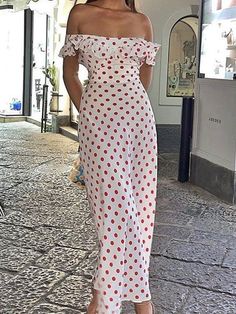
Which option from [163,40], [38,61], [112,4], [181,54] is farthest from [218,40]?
[38,61]

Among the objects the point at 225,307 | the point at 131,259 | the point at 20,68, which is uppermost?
the point at 20,68

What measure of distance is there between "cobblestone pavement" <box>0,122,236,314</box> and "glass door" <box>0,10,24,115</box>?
6.66m

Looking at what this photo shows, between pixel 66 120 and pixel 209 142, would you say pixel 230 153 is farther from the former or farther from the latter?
pixel 66 120

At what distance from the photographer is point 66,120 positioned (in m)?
10.3

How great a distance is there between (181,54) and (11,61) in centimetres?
583

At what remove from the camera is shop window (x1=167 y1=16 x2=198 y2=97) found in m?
7.79

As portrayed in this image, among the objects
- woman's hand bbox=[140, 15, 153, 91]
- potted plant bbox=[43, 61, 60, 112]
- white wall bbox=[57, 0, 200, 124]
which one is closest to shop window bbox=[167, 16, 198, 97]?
white wall bbox=[57, 0, 200, 124]

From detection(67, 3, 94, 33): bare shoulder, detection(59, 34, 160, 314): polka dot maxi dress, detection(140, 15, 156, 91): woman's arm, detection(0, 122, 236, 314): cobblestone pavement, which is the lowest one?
detection(0, 122, 236, 314): cobblestone pavement

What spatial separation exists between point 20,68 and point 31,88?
0.53 meters

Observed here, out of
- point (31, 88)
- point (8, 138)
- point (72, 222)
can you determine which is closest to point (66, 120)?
point (8, 138)

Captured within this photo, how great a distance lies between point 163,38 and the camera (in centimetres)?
764

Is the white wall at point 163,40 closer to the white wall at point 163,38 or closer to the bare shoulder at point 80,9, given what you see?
the white wall at point 163,38

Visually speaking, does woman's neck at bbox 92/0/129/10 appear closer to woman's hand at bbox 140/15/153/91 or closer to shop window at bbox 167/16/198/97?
woman's hand at bbox 140/15/153/91

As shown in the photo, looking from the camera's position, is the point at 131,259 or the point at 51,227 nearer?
the point at 131,259
